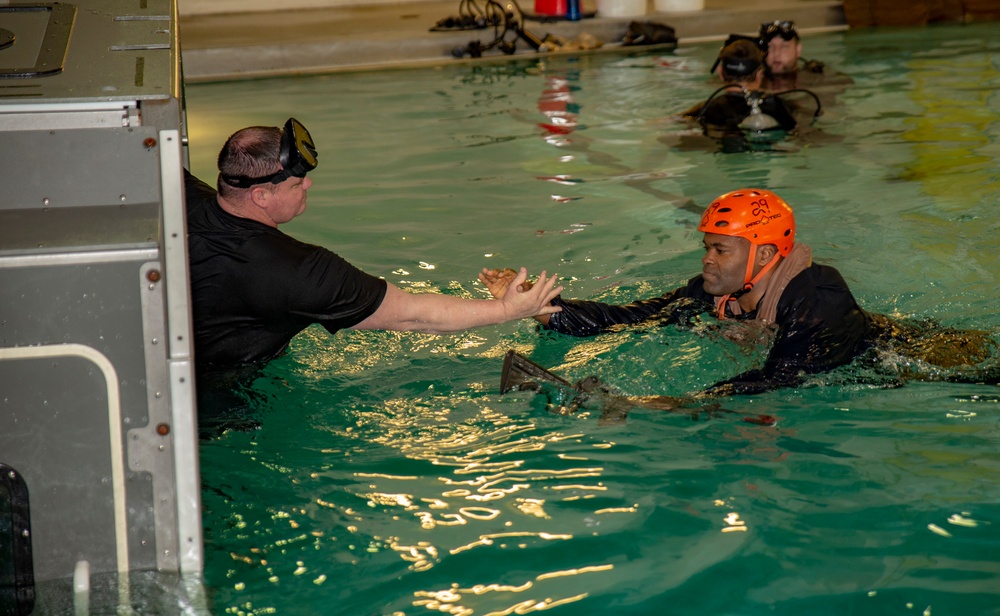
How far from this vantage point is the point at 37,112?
3.06 m

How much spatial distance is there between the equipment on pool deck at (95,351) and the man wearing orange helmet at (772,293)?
6.89 ft

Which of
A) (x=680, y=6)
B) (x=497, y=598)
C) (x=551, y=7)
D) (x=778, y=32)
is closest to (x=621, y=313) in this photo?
(x=497, y=598)

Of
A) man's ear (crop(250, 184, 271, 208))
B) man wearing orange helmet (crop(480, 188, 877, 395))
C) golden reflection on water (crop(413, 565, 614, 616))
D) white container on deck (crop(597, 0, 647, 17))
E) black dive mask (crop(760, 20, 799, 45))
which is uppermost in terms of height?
white container on deck (crop(597, 0, 647, 17))

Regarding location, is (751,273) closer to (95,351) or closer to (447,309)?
(447,309)

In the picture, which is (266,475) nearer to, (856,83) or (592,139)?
(592,139)

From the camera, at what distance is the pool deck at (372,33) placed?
1512 centimetres

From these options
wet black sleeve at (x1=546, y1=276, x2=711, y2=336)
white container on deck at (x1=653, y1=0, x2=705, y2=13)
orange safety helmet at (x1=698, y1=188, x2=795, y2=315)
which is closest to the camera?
orange safety helmet at (x1=698, y1=188, x2=795, y2=315)

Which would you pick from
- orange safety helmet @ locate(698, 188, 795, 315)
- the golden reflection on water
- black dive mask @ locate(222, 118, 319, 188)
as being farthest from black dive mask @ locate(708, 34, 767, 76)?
the golden reflection on water

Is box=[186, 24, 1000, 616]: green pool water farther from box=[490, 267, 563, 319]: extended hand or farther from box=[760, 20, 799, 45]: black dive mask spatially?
box=[760, 20, 799, 45]: black dive mask

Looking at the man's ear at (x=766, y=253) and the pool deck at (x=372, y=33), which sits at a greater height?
the pool deck at (x=372, y=33)

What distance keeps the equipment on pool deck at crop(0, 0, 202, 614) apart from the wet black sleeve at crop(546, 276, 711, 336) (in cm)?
240

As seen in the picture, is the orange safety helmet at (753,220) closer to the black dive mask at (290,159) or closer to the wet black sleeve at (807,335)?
the wet black sleeve at (807,335)

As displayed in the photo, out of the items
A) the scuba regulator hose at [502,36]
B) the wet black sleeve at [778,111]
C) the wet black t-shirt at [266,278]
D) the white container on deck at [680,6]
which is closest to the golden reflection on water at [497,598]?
the wet black t-shirt at [266,278]

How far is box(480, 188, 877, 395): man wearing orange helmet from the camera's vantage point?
449 centimetres
